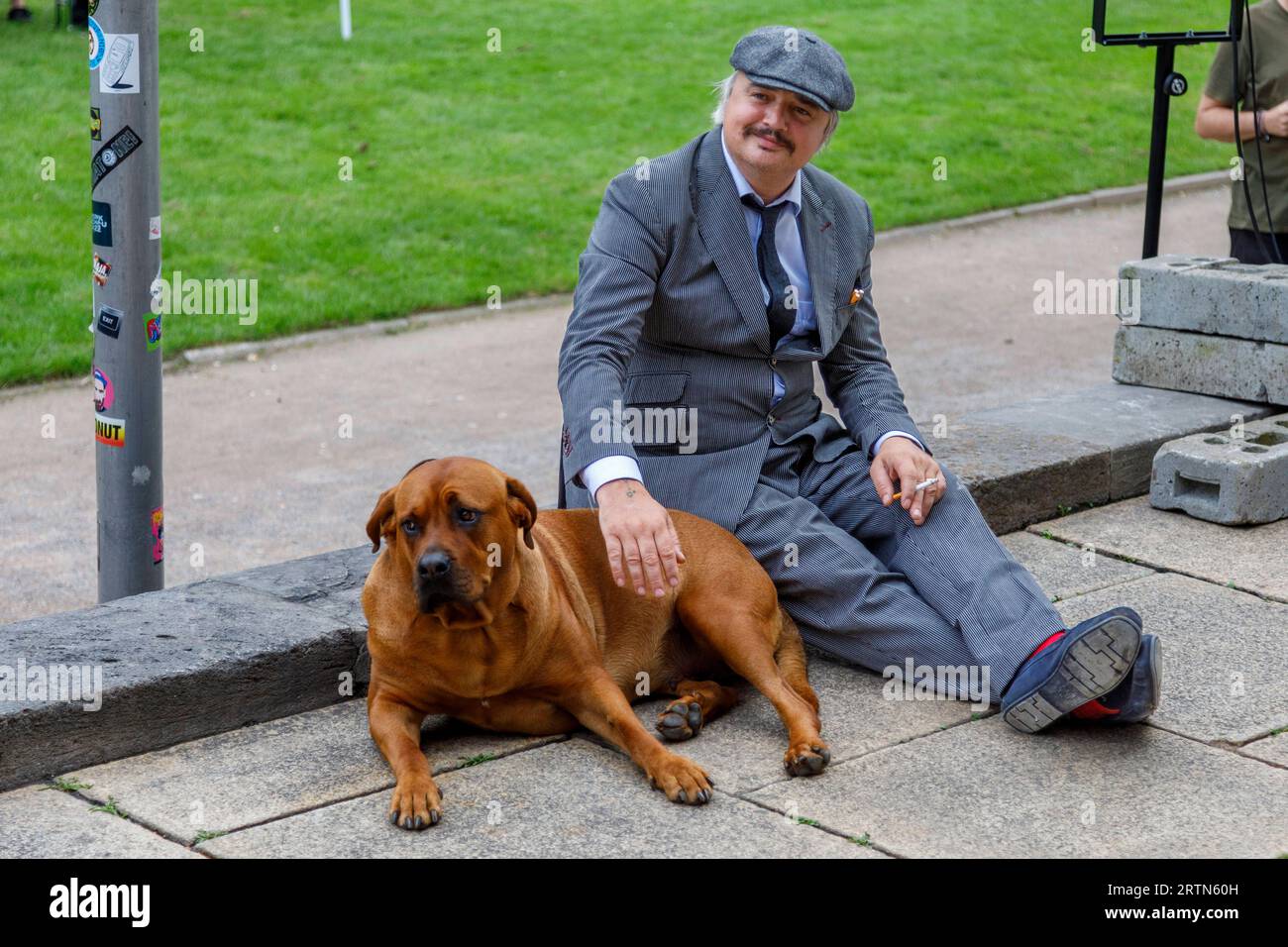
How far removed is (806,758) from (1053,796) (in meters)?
0.57

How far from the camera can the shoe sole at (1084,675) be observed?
3.91 m

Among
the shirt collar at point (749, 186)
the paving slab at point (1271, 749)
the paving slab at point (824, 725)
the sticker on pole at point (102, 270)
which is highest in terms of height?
the shirt collar at point (749, 186)

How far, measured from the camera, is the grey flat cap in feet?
14.1

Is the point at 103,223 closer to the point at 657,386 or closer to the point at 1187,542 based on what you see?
the point at 657,386

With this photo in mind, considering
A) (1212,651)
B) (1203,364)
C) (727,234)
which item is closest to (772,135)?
(727,234)

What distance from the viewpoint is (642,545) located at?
12.8ft

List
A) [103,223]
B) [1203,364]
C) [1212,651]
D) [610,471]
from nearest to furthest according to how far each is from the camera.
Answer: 1. [610,471]
2. [1212,651]
3. [103,223]
4. [1203,364]

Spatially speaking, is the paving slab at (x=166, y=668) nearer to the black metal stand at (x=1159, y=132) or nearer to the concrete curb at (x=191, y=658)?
the concrete curb at (x=191, y=658)

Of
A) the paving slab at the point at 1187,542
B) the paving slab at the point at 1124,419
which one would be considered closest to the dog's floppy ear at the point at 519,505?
the paving slab at the point at 1187,542

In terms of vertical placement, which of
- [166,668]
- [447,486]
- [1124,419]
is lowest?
[166,668]

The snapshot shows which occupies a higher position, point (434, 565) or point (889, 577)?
point (434, 565)

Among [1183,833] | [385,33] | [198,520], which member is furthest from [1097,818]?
[385,33]

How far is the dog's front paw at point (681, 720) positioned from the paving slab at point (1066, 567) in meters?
1.48

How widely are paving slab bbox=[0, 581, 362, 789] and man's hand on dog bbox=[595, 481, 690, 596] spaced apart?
2.86ft
